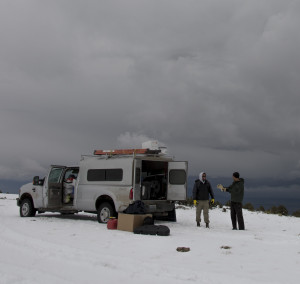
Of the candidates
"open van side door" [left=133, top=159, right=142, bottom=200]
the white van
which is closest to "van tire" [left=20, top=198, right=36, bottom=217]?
the white van

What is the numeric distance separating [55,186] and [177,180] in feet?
15.1

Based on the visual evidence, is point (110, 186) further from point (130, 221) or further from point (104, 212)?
point (130, 221)

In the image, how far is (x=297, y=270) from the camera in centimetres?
639

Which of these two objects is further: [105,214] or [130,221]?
[105,214]

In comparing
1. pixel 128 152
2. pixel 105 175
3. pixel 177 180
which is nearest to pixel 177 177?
pixel 177 180

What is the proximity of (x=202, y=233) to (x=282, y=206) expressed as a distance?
1289 cm

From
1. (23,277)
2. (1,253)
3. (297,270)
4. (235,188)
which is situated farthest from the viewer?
(235,188)

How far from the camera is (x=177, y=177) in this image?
44.4ft

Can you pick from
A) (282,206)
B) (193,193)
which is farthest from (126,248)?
(282,206)

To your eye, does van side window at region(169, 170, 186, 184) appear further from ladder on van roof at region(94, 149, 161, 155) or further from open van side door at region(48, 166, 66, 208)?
open van side door at region(48, 166, 66, 208)

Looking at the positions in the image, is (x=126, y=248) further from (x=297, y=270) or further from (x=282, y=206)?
(x=282, y=206)

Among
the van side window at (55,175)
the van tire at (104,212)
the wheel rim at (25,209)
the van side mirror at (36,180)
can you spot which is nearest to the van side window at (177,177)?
the van tire at (104,212)

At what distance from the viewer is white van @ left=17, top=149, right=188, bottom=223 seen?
12438 millimetres

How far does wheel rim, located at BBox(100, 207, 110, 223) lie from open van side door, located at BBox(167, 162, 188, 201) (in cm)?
230
